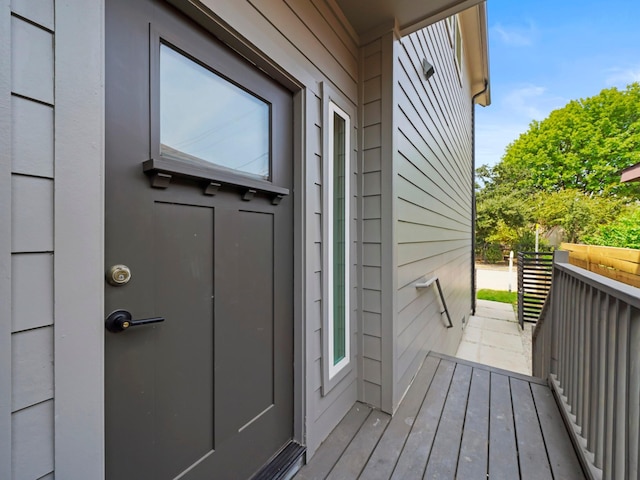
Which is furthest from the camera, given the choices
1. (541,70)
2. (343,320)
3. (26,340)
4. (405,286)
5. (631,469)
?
(541,70)

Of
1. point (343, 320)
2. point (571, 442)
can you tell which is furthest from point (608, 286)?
point (343, 320)

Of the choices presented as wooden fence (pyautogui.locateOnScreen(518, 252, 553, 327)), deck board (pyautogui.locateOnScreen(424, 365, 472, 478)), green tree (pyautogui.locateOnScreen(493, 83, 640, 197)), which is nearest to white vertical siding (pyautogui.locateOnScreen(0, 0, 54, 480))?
deck board (pyautogui.locateOnScreen(424, 365, 472, 478))

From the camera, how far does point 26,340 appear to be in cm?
62

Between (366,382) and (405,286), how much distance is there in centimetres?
75

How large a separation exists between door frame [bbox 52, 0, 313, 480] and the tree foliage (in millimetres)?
17147

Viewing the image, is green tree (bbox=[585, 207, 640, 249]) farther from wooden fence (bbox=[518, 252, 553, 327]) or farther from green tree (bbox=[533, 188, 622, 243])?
green tree (bbox=[533, 188, 622, 243])

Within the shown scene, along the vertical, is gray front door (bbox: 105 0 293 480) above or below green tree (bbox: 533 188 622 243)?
below

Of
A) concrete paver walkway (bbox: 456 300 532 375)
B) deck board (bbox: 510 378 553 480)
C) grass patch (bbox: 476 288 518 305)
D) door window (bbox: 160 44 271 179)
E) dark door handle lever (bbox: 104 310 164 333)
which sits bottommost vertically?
concrete paver walkway (bbox: 456 300 532 375)

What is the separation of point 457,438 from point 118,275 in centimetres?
195

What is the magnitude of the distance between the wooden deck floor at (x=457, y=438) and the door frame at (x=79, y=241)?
1.10 meters

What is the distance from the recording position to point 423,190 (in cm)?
271

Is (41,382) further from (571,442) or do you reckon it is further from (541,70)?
(541,70)

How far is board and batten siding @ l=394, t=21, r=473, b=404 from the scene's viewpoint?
2.10 meters

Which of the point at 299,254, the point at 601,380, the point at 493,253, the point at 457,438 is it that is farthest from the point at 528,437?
the point at 493,253
